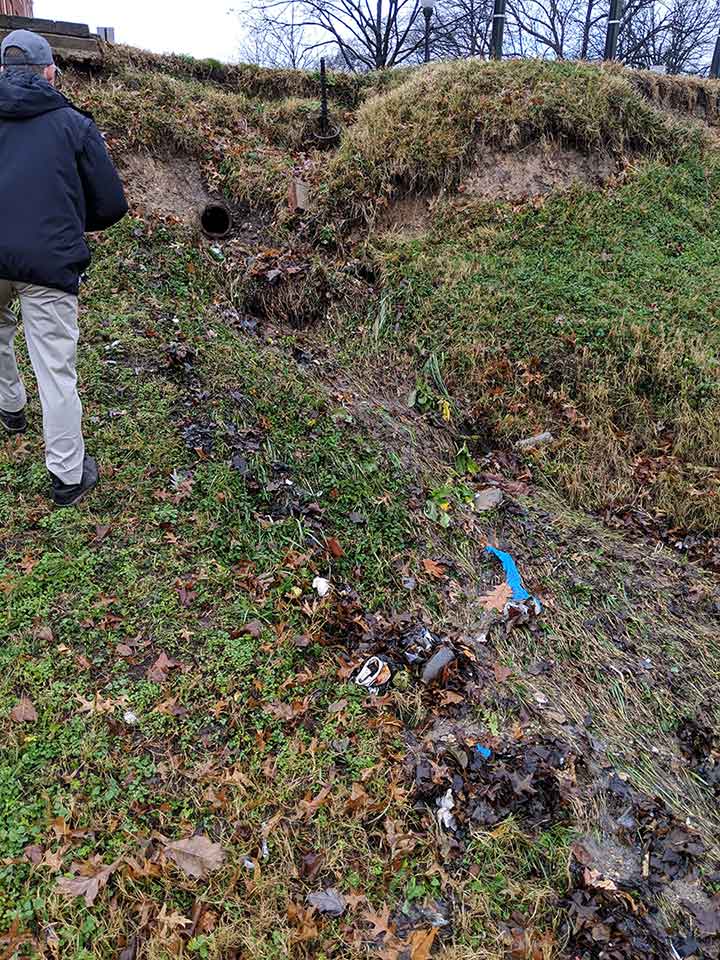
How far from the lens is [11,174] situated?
9.27 ft

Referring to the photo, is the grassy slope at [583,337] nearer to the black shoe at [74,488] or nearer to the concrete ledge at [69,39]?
the black shoe at [74,488]

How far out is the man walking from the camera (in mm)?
2840

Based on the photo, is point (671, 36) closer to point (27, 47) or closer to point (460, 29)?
point (460, 29)

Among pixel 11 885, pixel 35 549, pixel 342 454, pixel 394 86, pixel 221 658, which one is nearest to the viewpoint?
pixel 11 885

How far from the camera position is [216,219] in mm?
6809

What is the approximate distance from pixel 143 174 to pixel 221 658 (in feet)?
18.4

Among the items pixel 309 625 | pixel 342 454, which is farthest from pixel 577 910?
pixel 342 454

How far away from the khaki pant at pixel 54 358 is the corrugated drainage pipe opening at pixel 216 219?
12.3 ft

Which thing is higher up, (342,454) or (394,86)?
(394,86)

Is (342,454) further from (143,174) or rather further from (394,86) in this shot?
(394,86)

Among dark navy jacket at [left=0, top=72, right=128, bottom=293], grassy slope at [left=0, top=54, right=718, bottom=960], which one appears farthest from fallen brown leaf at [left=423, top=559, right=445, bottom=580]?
dark navy jacket at [left=0, top=72, right=128, bottom=293]

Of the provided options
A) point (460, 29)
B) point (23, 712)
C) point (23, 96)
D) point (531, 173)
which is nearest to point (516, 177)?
point (531, 173)

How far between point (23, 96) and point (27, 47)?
0.28 m

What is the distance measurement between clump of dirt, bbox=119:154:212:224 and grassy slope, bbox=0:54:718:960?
160 cm
